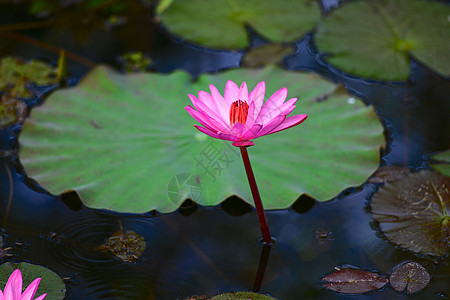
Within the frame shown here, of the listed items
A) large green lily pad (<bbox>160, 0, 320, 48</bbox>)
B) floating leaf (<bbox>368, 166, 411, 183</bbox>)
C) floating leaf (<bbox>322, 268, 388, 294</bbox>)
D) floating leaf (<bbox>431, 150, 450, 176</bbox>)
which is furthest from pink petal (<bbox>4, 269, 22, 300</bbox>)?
large green lily pad (<bbox>160, 0, 320, 48</bbox>)

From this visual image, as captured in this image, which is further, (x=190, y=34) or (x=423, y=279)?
(x=190, y=34)

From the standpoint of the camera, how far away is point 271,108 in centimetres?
170

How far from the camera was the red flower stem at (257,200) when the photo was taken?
1731 millimetres

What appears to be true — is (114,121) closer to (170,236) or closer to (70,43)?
(170,236)

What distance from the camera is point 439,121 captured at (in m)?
2.65

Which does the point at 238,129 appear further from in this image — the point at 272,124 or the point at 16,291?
the point at 16,291

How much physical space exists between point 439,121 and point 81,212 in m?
1.89

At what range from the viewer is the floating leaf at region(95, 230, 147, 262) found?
2039 millimetres

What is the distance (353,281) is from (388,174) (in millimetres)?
657

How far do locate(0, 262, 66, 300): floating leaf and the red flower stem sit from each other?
78 centimetres

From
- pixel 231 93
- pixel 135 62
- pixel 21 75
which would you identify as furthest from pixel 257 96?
pixel 21 75

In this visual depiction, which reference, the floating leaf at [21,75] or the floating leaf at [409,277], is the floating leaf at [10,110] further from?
the floating leaf at [409,277]

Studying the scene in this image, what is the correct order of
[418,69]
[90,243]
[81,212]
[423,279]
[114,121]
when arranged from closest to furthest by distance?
[423,279]
[90,243]
[81,212]
[114,121]
[418,69]

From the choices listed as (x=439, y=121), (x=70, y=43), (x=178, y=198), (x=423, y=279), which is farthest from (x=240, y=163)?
(x=70, y=43)
